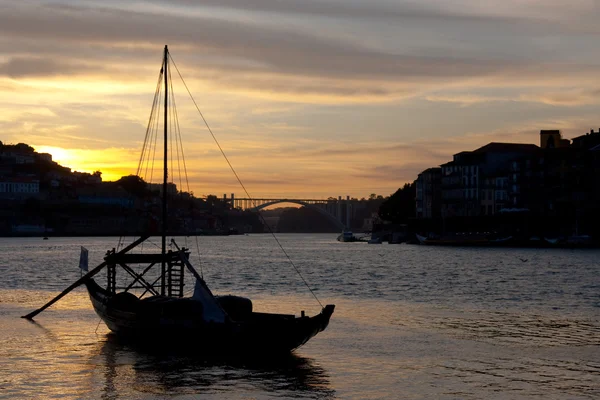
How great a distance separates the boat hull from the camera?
3434cm

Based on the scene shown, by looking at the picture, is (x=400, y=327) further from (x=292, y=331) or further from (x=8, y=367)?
(x=8, y=367)

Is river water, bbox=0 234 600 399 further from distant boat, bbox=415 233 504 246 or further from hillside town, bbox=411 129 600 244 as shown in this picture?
distant boat, bbox=415 233 504 246

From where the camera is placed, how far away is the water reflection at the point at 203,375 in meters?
29.3

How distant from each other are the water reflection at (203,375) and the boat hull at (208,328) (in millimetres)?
479

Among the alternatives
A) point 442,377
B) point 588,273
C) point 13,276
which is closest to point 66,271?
point 13,276

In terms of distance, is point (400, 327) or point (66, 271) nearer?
point (400, 327)

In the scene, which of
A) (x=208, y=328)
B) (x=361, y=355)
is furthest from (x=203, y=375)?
(x=361, y=355)

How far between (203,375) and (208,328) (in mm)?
3719

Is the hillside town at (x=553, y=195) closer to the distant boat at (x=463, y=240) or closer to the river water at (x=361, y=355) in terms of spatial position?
the distant boat at (x=463, y=240)

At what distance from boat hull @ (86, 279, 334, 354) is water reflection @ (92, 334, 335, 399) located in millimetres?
479

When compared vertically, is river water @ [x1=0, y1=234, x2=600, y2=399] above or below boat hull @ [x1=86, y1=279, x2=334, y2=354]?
below

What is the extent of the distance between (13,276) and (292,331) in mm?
56151

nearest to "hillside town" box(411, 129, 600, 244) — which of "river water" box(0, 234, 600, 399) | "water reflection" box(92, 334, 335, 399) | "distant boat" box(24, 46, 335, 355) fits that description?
"river water" box(0, 234, 600, 399)

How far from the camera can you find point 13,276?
84312 millimetres
